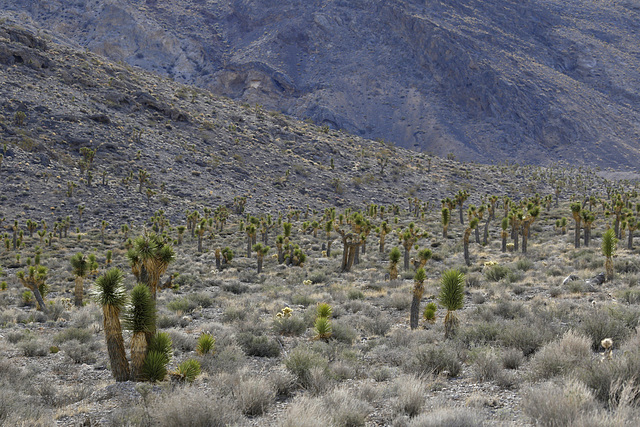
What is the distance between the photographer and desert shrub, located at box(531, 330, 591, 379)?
7.26m

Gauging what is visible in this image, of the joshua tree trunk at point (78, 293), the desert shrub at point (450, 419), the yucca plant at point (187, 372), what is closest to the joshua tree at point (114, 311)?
the yucca plant at point (187, 372)

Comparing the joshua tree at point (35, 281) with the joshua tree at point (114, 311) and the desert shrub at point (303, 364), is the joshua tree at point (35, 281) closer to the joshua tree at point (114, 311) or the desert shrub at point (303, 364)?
the joshua tree at point (114, 311)

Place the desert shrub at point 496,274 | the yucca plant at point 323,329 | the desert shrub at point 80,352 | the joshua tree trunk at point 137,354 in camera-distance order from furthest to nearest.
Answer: the desert shrub at point 496,274 < the yucca plant at point 323,329 < the desert shrub at point 80,352 < the joshua tree trunk at point 137,354

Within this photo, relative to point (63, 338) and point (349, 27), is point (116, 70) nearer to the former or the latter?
point (63, 338)

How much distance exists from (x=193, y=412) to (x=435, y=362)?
4.81m

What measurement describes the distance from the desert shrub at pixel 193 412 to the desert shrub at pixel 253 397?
1.82 feet

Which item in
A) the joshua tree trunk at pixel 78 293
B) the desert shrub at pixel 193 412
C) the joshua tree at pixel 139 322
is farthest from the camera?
the joshua tree trunk at pixel 78 293

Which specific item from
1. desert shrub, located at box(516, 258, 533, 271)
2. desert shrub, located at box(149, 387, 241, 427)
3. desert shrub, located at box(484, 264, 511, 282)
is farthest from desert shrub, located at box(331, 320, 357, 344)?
desert shrub, located at box(516, 258, 533, 271)

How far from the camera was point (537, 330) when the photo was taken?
31.9 feet

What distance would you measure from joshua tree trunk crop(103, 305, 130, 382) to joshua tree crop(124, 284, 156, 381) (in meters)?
0.23

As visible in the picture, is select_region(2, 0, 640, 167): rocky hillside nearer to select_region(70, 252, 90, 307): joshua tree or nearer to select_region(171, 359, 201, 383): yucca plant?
select_region(70, 252, 90, 307): joshua tree

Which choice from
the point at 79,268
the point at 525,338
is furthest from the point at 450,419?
the point at 79,268

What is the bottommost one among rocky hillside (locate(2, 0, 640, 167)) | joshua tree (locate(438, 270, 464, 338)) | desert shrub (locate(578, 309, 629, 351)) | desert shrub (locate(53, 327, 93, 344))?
desert shrub (locate(53, 327, 93, 344))

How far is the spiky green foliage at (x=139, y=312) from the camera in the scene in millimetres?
8453
